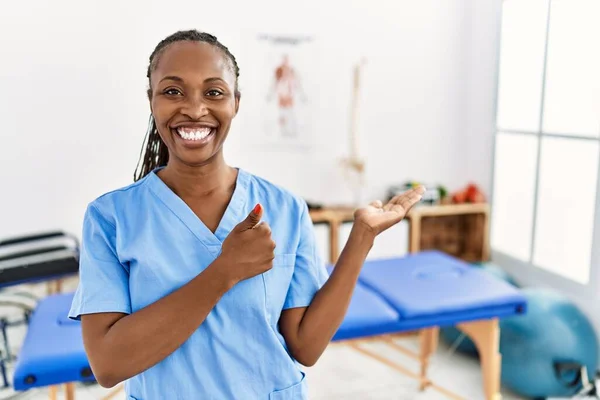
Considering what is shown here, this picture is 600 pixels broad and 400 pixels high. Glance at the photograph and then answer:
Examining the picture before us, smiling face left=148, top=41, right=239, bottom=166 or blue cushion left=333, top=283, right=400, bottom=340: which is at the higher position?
smiling face left=148, top=41, right=239, bottom=166

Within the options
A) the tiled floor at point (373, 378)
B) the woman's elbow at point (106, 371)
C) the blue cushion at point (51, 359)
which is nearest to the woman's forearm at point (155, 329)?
the woman's elbow at point (106, 371)

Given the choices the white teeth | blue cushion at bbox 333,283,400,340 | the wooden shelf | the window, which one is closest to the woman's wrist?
the white teeth

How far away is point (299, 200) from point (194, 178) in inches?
6.5

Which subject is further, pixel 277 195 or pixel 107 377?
pixel 277 195

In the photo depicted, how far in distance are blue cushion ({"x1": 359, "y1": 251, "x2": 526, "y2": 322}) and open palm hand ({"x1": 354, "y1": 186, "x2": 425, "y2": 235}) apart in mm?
898

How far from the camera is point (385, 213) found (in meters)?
0.88

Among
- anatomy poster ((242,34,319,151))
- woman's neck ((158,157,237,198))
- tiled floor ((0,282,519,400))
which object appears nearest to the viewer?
woman's neck ((158,157,237,198))

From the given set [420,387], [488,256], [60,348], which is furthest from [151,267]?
[488,256]

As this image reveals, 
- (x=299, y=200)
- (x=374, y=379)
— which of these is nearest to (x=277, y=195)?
(x=299, y=200)

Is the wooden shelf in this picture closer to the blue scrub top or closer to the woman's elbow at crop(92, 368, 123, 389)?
the blue scrub top

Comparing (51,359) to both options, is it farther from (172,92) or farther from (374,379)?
(374,379)

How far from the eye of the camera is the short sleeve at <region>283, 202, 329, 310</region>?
32.9 inches

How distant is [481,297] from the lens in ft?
6.03

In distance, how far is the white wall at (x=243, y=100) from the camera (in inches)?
97.9
